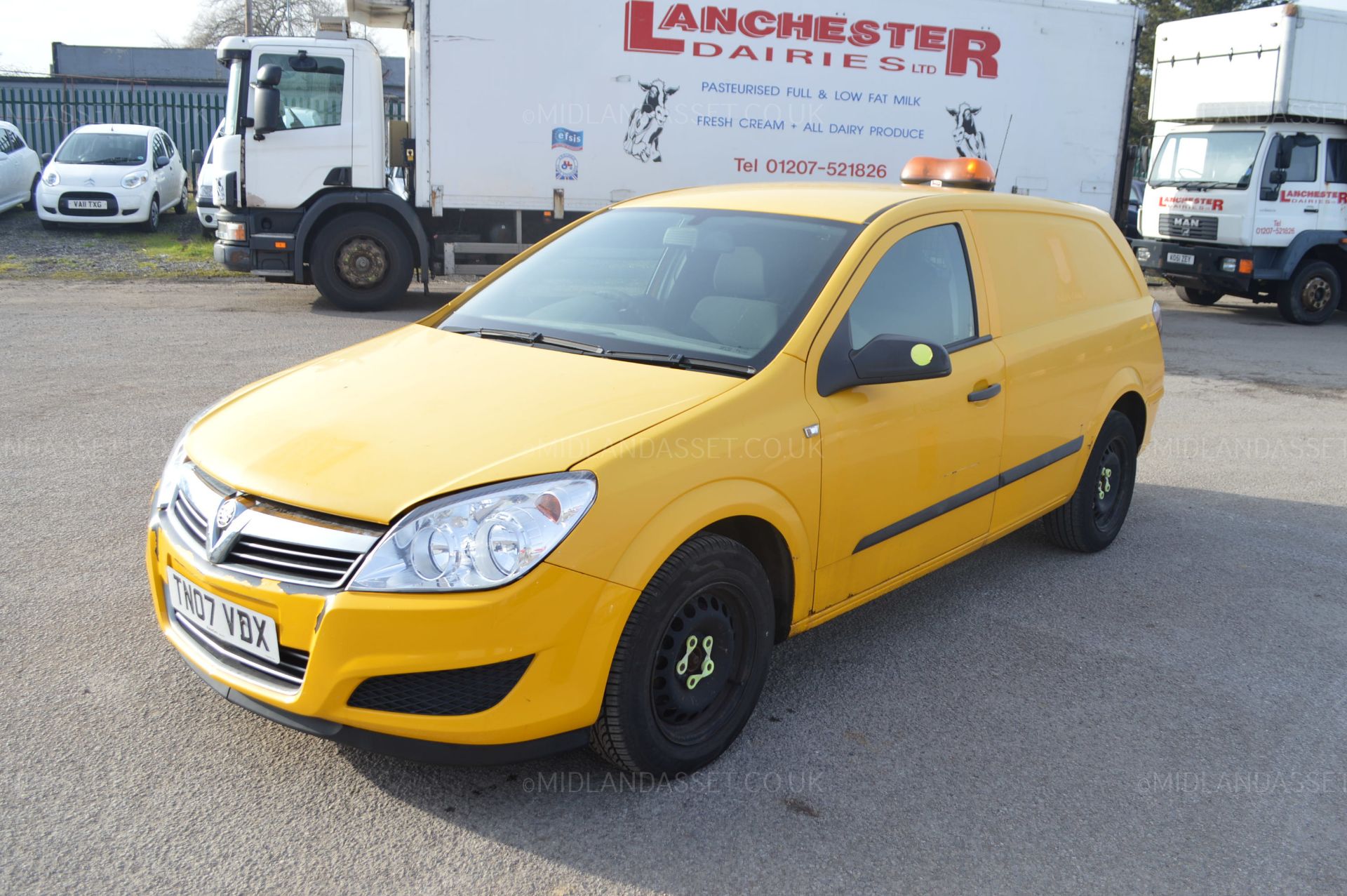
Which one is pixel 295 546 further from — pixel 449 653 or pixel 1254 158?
pixel 1254 158

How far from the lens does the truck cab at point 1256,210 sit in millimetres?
13867

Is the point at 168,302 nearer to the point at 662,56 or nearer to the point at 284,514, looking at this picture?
the point at 662,56

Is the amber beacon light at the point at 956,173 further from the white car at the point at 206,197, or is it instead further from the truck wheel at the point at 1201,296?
the white car at the point at 206,197

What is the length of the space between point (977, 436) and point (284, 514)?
2.40 m

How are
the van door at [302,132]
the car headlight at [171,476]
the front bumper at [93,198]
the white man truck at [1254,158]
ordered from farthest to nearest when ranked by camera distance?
1. the front bumper at [93,198]
2. the white man truck at [1254,158]
3. the van door at [302,132]
4. the car headlight at [171,476]

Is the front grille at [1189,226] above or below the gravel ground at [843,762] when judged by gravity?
above

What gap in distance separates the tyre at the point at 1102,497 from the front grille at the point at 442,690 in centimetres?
314

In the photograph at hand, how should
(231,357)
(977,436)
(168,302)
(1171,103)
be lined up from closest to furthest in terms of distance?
(977,436) < (231,357) < (168,302) < (1171,103)

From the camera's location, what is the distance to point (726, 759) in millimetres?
3162

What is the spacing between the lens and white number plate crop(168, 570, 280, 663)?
2691 mm

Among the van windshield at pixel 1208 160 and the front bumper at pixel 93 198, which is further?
the front bumper at pixel 93 198

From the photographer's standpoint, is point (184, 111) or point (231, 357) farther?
point (184, 111)

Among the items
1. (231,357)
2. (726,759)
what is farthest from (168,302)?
(726,759)

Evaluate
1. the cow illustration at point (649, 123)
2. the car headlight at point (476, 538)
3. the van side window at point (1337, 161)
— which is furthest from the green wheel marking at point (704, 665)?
the van side window at point (1337, 161)
